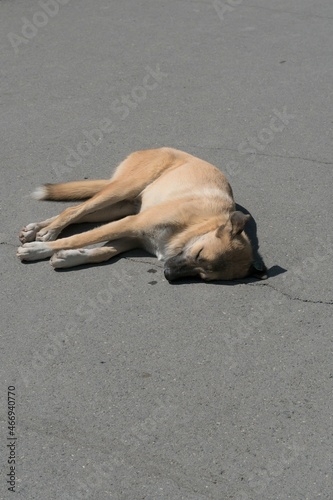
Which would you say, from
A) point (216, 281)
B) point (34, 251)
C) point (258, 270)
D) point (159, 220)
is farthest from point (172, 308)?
point (34, 251)

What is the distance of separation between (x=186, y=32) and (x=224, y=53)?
38.5 inches

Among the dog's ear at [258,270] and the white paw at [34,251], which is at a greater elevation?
the white paw at [34,251]

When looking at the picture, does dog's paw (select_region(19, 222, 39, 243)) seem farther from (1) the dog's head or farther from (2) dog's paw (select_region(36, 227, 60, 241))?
(1) the dog's head

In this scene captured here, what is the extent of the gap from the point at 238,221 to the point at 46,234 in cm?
159

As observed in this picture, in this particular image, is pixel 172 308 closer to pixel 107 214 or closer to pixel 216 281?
pixel 216 281

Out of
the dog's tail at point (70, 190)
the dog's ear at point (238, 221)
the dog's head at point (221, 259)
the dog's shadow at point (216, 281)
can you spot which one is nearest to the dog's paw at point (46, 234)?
the dog's shadow at point (216, 281)

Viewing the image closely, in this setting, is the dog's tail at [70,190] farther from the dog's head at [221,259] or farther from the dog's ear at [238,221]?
the dog's ear at [238,221]

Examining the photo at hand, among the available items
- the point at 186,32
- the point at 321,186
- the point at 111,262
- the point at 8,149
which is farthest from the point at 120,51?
the point at 111,262

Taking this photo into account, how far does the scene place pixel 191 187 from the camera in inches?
257

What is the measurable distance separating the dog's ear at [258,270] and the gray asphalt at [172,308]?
0.07 m

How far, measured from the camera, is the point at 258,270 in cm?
590

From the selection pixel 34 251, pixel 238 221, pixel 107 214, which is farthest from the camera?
pixel 107 214

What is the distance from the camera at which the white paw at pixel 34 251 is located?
6035 mm

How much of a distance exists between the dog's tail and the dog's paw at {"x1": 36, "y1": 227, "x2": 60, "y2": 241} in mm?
613
